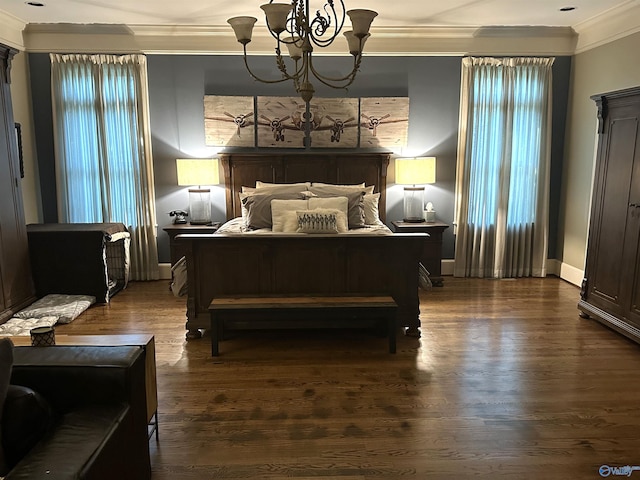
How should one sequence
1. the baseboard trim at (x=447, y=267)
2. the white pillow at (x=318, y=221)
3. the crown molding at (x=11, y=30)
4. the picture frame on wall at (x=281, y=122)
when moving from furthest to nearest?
1. the baseboard trim at (x=447, y=267)
2. the picture frame on wall at (x=281, y=122)
3. the crown molding at (x=11, y=30)
4. the white pillow at (x=318, y=221)

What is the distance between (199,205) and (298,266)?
2.28 m

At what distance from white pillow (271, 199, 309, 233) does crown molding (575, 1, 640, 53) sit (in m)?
3.53

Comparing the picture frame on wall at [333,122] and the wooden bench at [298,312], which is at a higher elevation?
the picture frame on wall at [333,122]

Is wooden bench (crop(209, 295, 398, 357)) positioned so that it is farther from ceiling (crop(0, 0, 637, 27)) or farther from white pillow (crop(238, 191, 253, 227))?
ceiling (crop(0, 0, 637, 27))


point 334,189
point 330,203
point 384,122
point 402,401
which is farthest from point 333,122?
point 402,401

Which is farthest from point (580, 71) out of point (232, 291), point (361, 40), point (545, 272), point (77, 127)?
point (77, 127)

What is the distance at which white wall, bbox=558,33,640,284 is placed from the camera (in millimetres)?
4871

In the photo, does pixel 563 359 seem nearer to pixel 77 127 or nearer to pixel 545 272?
pixel 545 272

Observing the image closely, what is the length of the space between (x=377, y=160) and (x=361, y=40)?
99.7 inches

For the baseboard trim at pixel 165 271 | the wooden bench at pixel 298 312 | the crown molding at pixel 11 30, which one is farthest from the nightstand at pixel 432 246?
the crown molding at pixel 11 30

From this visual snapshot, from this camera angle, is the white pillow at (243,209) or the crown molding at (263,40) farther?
the crown molding at (263,40)

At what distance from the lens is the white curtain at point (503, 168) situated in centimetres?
552

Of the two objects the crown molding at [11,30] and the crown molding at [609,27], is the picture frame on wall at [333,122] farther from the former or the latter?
the crown molding at [11,30]

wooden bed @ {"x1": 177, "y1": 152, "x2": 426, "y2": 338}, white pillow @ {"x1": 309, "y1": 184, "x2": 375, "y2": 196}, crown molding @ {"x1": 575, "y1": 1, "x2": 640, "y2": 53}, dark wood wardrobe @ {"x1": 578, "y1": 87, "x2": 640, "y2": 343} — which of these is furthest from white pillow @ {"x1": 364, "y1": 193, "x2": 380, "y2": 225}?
crown molding @ {"x1": 575, "y1": 1, "x2": 640, "y2": 53}
